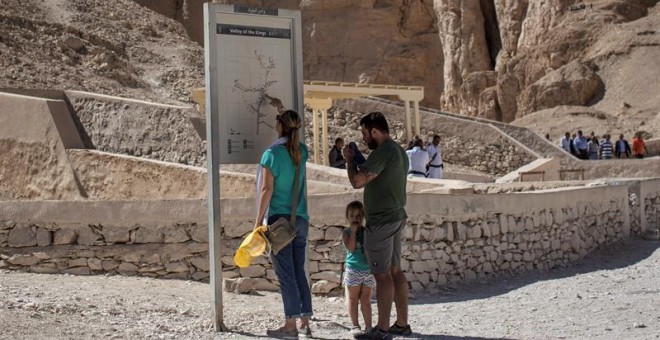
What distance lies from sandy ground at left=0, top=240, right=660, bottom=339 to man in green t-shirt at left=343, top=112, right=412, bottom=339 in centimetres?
52

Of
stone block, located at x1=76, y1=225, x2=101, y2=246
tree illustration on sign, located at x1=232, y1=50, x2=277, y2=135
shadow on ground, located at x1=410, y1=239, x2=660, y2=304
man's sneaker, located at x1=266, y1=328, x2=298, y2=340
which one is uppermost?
tree illustration on sign, located at x1=232, y1=50, x2=277, y2=135

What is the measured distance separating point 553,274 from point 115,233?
4669 millimetres

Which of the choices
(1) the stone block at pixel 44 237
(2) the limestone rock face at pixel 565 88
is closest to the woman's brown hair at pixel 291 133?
(1) the stone block at pixel 44 237

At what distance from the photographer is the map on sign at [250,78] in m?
7.75

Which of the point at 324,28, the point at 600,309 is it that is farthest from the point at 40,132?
the point at 324,28

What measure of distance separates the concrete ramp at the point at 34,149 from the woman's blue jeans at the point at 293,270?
983 cm

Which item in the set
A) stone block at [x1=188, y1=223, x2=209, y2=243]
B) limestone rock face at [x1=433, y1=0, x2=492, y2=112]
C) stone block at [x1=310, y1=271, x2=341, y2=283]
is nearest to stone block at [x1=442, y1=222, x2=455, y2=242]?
stone block at [x1=310, y1=271, x2=341, y2=283]

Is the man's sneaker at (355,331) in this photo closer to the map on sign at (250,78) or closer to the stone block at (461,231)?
the map on sign at (250,78)

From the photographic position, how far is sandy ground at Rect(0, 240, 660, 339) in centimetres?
734

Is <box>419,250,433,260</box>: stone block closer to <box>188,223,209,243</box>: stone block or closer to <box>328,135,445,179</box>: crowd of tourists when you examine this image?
<box>188,223,209,243</box>: stone block

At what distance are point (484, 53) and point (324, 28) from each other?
29.7 feet

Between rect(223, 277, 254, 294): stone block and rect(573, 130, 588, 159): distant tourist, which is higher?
rect(573, 130, 588, 159): distant tourist

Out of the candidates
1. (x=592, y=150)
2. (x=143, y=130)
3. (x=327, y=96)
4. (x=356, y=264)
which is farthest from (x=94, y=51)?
(x=356, y=264)

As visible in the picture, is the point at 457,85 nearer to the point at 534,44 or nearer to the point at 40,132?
the point at 534,44
